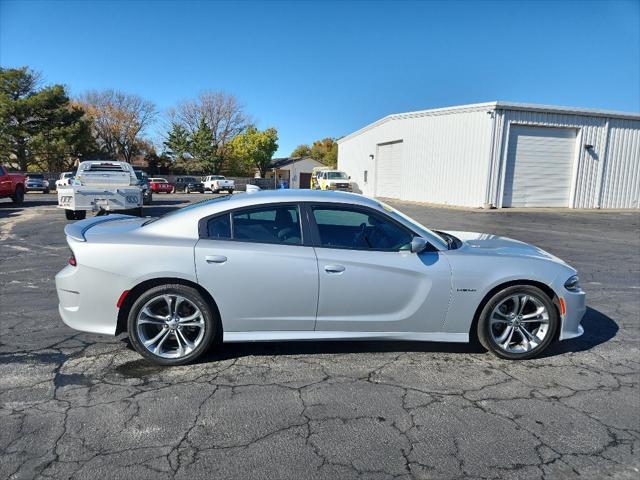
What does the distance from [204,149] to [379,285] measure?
53.0 metres

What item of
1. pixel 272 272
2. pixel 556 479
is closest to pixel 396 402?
pixel 556 479

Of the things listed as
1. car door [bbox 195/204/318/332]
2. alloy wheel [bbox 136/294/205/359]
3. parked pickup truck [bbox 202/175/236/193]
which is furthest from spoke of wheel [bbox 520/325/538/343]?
→ parked pickup truck [bbox 202/175/236/193]

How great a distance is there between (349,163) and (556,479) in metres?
41.0

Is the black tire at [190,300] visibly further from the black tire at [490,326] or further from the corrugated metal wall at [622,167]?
the corrugated metal wall at [622,167]

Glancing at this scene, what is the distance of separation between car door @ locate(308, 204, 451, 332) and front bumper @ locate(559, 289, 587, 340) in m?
1.12

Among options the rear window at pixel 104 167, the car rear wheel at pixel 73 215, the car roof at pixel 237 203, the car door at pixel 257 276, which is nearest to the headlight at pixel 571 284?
the car roof at pixel 237 203

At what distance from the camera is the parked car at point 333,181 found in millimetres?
27359

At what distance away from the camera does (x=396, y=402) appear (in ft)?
10.2

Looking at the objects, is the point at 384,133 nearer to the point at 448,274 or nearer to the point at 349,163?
the point at 349,163

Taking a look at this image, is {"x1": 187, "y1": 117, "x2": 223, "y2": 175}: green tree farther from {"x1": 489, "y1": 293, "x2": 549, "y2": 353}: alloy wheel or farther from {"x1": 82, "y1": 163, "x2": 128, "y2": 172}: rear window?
{"x1": 489, "y1": 293, "x2": 549, "y2": 353}: alloy wheel

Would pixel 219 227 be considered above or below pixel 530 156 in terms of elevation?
below

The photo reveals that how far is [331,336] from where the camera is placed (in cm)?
365

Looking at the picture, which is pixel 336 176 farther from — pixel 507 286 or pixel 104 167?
pixel 507 286

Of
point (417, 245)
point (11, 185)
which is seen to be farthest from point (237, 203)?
point (11, 185)
